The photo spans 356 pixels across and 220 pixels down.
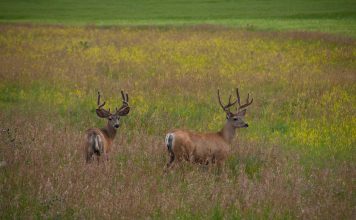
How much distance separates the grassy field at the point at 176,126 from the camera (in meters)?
7.13

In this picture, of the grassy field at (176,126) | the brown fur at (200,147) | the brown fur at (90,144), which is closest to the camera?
the grassy field at (176,126)

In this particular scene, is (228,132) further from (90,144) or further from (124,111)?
(90,144)

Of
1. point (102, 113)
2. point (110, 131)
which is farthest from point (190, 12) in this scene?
point (102, 113)

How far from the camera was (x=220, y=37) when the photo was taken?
99.3ft

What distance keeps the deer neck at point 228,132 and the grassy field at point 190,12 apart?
2708cm

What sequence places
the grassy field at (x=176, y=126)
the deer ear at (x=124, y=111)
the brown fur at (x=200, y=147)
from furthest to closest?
the deer ear at (x=124, y=111)
the brown fur at (x=200, y=147)
the grassy field at (x=176, y=126)

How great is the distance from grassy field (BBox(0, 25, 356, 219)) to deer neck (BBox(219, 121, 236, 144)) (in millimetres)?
338

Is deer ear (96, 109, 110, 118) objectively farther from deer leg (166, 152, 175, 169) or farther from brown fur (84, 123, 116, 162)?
deer leg (166, 152, 175, 169)

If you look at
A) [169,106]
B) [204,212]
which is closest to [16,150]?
[204,212]

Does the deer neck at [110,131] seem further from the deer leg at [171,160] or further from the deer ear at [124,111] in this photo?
the deer leg at [171,160]

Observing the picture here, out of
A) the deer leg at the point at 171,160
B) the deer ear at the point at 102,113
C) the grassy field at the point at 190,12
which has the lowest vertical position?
the deer leg at the point at 171,160

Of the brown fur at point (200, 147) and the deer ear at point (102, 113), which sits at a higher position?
the deer ear at point (102, 113)

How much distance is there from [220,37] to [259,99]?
52.0 feet

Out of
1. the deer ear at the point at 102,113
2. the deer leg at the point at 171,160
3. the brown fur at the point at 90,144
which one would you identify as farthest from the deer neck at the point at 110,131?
the deer leg at the point at 171,160
